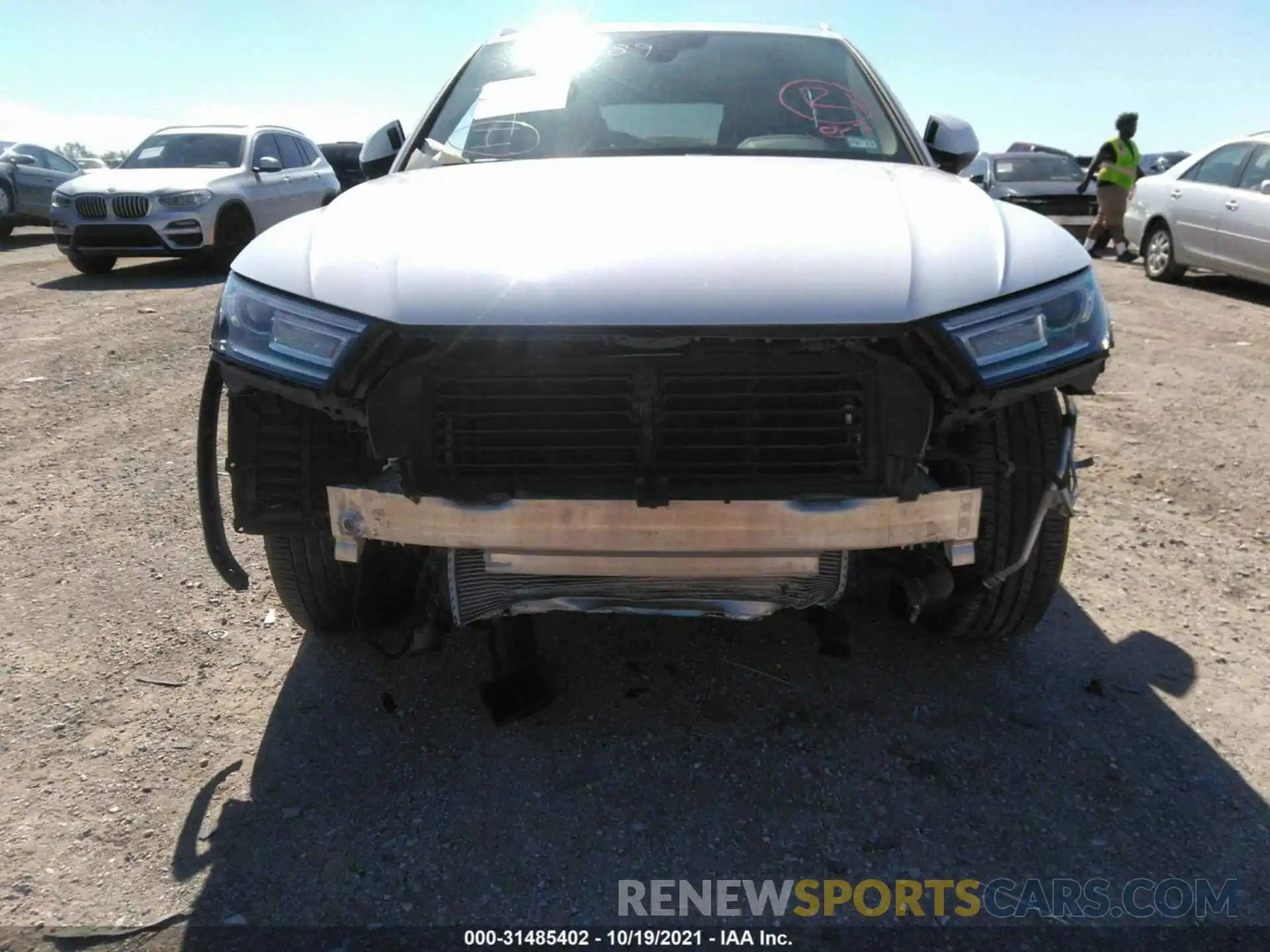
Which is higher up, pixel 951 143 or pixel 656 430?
pixel 951 143

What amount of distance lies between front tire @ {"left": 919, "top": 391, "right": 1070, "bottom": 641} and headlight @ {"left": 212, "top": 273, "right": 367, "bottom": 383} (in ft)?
4.48

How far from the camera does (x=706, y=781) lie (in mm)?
2170

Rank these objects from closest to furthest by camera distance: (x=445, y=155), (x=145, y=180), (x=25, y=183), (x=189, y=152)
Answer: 1. (x=445, y=155)
2. (x=145, y=180)
3. (x=189, y=152)
4. (x=25, y=183)

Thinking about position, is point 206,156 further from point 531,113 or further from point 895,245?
point 895,245

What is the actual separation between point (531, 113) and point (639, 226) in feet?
4.37

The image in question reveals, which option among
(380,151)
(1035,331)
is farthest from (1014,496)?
(380,151)

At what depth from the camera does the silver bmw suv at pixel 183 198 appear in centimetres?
938

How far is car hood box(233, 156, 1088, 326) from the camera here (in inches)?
69.4

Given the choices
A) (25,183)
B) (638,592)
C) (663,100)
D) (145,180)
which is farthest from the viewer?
(25,183)

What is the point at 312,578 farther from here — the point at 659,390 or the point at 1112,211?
the point at 1112,211

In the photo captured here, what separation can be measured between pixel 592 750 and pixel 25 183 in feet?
49.9

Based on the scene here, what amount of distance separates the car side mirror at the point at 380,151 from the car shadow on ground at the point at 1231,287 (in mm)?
8157

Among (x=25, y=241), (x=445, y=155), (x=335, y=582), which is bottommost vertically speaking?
(x=25, y=241)

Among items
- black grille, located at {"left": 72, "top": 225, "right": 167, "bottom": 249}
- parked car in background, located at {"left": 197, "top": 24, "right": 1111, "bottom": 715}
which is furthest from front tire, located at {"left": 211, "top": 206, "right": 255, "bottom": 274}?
parked car in background, located at {"left": 197, "top": 24, "right": 1111, "bottom": 715}
